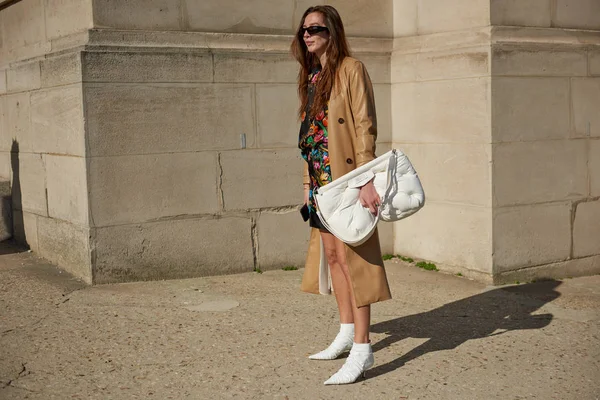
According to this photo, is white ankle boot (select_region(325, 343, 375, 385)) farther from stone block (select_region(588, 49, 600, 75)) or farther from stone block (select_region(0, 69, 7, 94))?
stone block (select_region(0, 69, 7, 94))

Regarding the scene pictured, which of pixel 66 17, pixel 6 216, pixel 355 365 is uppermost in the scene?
pixel 66 17

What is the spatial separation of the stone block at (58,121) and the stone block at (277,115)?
1.57 metres

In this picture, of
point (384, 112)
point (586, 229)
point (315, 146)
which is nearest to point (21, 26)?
point (384, 112)

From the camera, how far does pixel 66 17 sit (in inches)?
301

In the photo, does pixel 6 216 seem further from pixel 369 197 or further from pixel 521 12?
pixel 369 197

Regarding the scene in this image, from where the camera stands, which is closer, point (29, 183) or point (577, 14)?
point (577, 14)

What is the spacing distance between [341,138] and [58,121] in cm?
367

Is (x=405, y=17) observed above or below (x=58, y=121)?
above

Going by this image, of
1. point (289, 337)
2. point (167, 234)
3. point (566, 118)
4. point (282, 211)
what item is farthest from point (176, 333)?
point (566, 118)

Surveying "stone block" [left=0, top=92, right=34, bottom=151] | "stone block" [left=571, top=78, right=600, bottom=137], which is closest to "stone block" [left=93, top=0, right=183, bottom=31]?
"stone block" [left=0, top=92, right=34, bottom=151]

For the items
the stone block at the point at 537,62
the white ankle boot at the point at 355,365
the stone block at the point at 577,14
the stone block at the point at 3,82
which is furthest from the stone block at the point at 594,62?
the stone block at the point at 3,82

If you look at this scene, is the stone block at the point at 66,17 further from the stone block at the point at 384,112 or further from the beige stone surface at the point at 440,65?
the beige stone surface at the point at 440,65

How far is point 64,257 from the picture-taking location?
7.70 metres

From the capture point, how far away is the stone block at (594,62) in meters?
7.75
